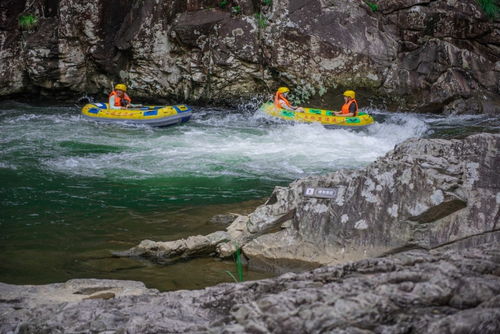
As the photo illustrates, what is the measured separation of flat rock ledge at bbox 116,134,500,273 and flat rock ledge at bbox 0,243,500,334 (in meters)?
1.74

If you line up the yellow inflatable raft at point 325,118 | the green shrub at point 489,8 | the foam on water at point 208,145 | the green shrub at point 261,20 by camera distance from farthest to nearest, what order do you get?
the green shrub at point 489,8, the green shrub at point 261,20, the yellow inflatable raft at point 325,118, the foam on water at point 208,145

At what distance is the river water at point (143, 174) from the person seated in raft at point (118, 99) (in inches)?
21.8

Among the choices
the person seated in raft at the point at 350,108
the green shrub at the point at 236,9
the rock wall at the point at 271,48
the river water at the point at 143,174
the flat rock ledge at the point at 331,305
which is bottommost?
the river water at the point at 143,174

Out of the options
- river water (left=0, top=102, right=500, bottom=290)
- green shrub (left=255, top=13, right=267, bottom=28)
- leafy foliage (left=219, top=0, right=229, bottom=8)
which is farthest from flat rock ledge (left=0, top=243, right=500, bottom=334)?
leafy foliage (left=219, top=0, right=229, bottom=8)

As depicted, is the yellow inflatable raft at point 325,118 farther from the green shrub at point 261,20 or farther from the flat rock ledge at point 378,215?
the flat rock ledge at point 378,215

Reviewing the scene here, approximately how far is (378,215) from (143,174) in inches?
182

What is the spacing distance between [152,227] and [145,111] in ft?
21.6

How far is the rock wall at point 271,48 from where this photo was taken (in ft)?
41.8

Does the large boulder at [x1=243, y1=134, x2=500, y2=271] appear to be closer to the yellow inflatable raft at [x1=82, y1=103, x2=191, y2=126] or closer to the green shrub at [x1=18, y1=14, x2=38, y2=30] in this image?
the yellow inflatable raft at [x1=82, y1=103, x2=191, y2=126]

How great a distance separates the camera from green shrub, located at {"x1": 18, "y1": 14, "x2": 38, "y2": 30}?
44.1 ft

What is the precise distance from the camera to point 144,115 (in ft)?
37.9

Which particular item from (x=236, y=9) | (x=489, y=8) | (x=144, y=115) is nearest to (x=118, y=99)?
(x=144, y=115)

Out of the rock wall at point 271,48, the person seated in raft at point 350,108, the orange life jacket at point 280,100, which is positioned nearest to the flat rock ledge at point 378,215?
the person seated in raft at point 350,108

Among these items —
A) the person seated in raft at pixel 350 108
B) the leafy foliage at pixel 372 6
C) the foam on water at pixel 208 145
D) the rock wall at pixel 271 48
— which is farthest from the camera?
the leafy foliage at pixel 372 6
